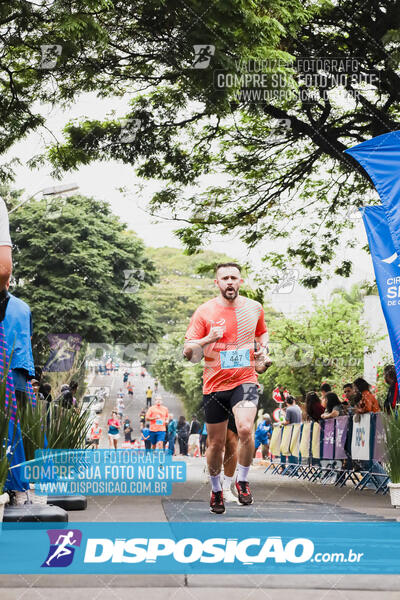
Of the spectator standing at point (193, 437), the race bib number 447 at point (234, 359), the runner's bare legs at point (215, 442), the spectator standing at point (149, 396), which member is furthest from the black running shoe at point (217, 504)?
the spectator standing at point (149, 396)

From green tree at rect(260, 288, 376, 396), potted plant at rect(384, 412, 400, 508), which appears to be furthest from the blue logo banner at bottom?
green tree at rect(260, 288, 376, 396)

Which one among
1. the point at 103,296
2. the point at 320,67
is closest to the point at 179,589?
the point at 320,67

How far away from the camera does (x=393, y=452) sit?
6066mm

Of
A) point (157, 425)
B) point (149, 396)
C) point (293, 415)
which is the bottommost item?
point (157, 425)

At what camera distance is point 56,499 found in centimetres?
659

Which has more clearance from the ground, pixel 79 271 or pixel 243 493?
pixel 79 271

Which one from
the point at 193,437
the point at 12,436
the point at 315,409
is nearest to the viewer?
the point at 12,436

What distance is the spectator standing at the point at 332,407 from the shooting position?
1364 cm

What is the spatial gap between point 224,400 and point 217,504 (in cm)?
82

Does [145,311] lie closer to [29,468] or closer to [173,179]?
[173,179]

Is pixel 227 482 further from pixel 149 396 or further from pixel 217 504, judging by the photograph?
pixel 149 396

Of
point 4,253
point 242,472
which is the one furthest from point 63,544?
point 242,472

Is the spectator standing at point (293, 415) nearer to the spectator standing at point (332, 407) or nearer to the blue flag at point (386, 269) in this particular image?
the spectator standing at point (332, 407)

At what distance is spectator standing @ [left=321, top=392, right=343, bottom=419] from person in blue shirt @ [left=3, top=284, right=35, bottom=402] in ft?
29.4
